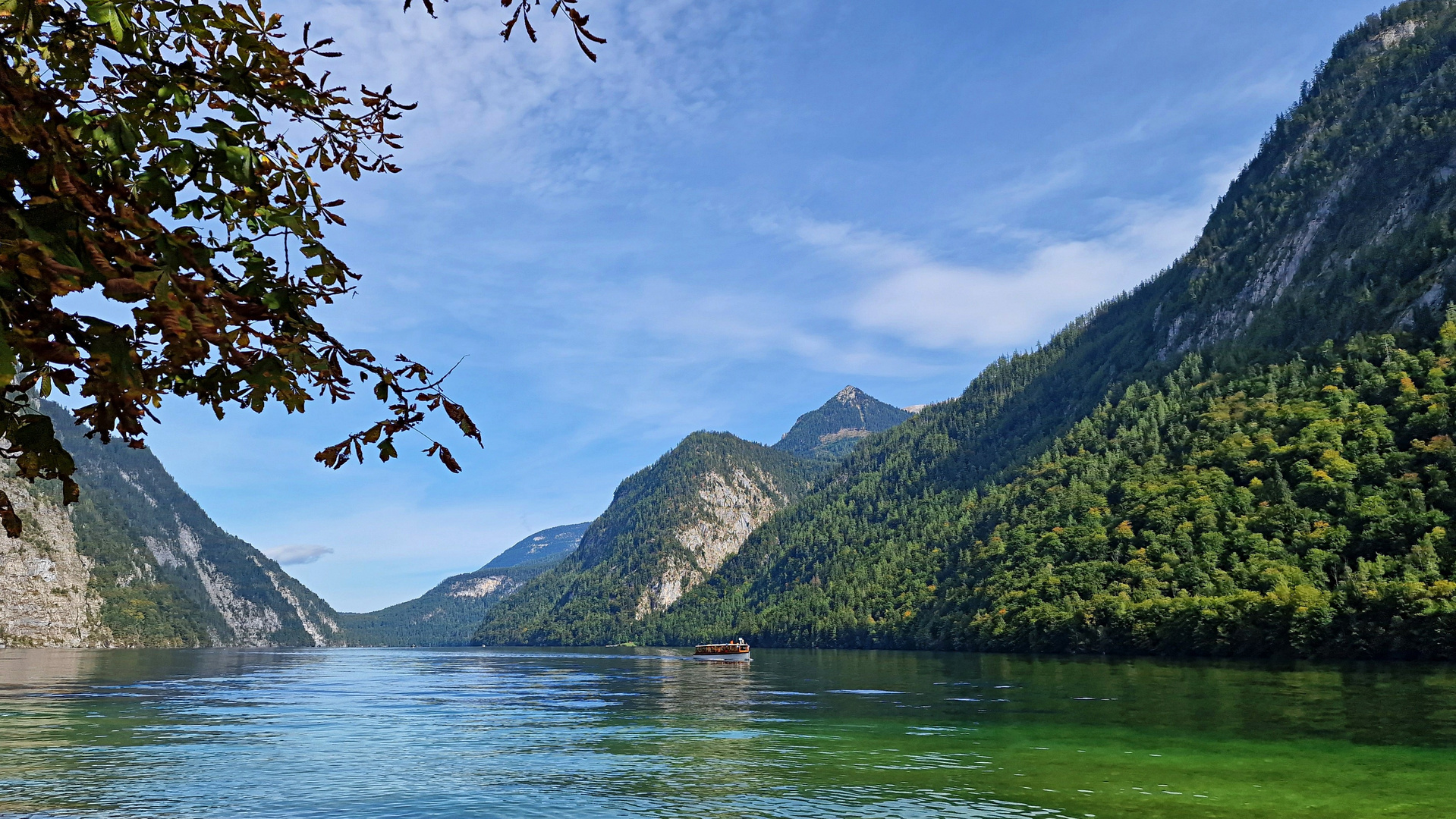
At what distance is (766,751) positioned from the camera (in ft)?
150

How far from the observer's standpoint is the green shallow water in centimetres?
3228

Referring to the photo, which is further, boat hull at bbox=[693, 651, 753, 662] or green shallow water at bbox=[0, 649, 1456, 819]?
boat hull at bbox=[693, 651, 753, 662]

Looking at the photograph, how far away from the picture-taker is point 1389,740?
44219 millimetres

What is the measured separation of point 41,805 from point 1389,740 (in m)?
54.8

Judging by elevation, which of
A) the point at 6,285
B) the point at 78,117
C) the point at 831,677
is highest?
the point at 78,117

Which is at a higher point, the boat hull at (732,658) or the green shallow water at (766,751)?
the green shallow water at (766,751)

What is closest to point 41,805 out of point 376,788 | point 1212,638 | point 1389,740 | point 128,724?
point 376,788

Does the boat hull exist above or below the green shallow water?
below

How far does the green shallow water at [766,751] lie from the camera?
32.3m

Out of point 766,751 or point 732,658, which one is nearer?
point 766,751

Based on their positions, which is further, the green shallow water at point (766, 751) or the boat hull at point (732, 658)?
the boat hull at point (732, 658)

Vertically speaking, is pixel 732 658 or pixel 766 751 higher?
pixel 766 751

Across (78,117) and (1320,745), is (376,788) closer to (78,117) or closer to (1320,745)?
(78,117)

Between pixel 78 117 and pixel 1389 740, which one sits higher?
pixel 78 117
